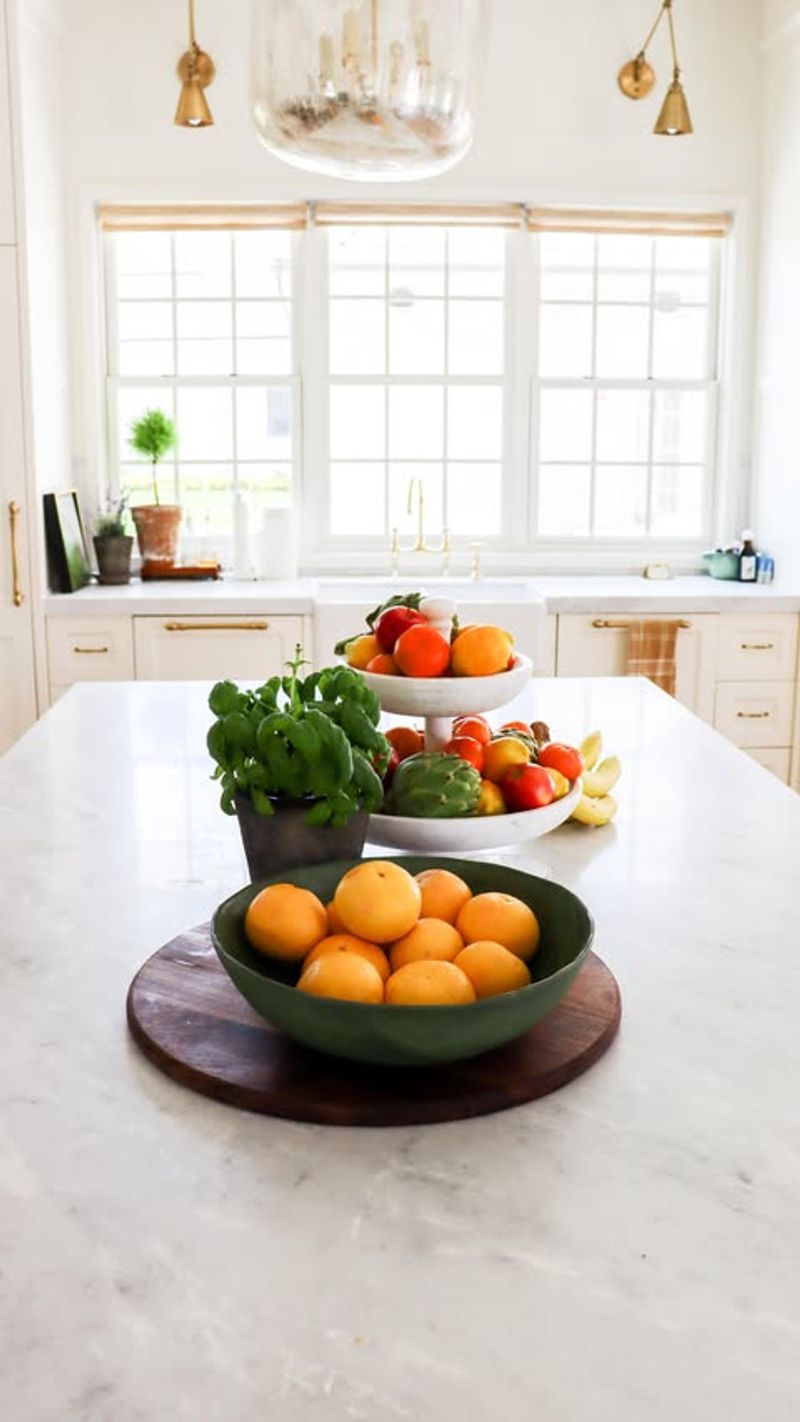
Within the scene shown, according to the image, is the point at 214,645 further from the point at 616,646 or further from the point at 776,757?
the point at 776,757

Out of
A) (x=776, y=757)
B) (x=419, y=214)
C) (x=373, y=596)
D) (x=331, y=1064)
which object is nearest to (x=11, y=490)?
(x=373, y=596)

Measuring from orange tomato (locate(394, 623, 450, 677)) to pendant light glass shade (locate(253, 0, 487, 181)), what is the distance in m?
0.62

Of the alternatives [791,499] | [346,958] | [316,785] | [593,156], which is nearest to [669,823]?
[316,785]

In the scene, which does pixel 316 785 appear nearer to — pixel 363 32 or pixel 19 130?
pixel 363 32

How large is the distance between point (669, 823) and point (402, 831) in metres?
0.51

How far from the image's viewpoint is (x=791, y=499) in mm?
4688

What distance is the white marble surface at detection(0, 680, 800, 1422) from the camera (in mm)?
739

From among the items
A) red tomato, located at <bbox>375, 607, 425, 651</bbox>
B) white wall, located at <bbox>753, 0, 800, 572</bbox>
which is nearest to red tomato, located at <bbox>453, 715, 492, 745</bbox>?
red tomato, located at <bbox>375, 607, 425, 651</bbox>

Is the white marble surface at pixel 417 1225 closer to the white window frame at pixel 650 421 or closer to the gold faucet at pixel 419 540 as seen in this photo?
the gold faucet at pixel 419 540

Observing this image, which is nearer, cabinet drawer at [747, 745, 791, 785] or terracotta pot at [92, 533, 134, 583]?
cabinet drawer at [747, 745, 791, 785]

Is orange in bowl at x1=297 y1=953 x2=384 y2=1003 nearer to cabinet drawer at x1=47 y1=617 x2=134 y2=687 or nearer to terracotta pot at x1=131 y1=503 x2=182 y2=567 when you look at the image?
cabinet drawer at x1=47 y1=617 x2=134 y2=687

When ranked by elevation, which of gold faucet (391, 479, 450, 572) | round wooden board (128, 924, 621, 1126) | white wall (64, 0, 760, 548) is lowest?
round wooden board (128, 924, 621, 1126)

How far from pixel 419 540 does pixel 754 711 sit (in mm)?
1361

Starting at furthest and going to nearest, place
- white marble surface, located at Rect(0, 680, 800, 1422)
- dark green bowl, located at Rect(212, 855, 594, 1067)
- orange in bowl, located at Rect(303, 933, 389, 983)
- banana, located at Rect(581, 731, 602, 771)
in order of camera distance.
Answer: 1. banana, located at Rect(581, 731, 602, 771)
2. orange in bowl, located at Rect(303, 933, 389, 983)
3. dark green bowl, located at Rect(212, 855, 594, 1067)
4. white marble surface, located at Rect(0, 680, 800, 1422)
